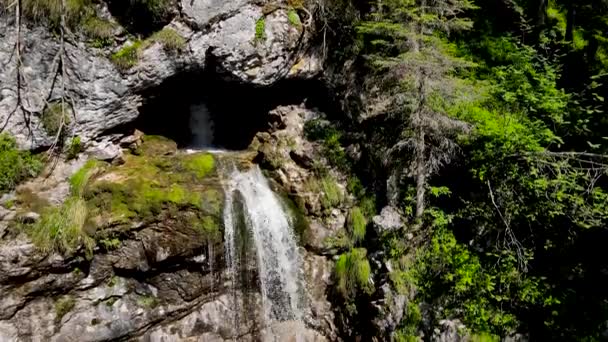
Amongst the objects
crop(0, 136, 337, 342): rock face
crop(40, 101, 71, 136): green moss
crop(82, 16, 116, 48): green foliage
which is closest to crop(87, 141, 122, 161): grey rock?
crop(0, 136, 337, 342): rock face

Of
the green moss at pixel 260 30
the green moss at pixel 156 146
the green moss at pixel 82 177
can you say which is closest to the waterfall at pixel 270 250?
the green moss at pixel 156 146

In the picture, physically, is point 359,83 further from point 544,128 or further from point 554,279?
point 554,279

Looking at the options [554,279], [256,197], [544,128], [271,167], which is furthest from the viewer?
[271,167]

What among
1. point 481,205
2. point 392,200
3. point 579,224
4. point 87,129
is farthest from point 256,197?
point 579,224

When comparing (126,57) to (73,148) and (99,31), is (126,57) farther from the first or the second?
(73,148)

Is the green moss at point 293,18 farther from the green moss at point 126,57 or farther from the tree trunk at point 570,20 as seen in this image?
the tree trunk at point 570,20
